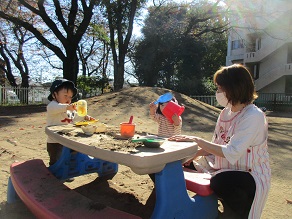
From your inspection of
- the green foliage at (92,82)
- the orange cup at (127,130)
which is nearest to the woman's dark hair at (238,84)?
the orange cup at (127,130)

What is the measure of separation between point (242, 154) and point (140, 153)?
0.72 metres

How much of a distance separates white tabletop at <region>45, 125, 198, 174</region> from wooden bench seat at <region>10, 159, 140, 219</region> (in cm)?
36

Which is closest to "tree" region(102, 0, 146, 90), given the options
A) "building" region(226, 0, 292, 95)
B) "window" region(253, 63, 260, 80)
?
"building" region(226, 0, 292, 95)

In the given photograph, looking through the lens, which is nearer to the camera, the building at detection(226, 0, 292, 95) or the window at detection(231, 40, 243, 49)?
the building at detection(226, 0, 292, 95)

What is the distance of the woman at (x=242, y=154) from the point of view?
182cm

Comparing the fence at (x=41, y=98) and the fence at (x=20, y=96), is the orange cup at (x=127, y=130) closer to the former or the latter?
the fence at (x=41, y=98)

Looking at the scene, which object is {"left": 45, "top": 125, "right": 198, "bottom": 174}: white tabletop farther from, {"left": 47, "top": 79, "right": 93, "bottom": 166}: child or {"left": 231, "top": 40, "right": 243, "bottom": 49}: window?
{"left": 231, "top": 40, "right": 243, "bottom": 49}: window

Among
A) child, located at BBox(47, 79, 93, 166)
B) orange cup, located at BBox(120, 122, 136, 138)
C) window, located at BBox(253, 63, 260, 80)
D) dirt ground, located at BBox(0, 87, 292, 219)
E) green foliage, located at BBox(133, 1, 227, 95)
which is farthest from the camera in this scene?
window, located at BBox(253, 63, 260, 80)

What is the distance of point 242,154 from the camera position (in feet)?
6.11

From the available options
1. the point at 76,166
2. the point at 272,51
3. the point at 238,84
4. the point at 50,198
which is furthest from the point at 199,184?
the point at 272,51

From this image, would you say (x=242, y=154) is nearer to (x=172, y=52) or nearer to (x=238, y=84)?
(x=238, y=84)

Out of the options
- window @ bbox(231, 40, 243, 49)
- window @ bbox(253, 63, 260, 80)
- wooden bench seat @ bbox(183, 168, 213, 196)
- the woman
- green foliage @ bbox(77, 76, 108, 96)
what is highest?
window @ bbox(231, 40, 243, 49)

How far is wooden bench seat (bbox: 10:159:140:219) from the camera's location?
70.7 inches

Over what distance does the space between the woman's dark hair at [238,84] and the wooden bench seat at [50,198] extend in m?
1.06
